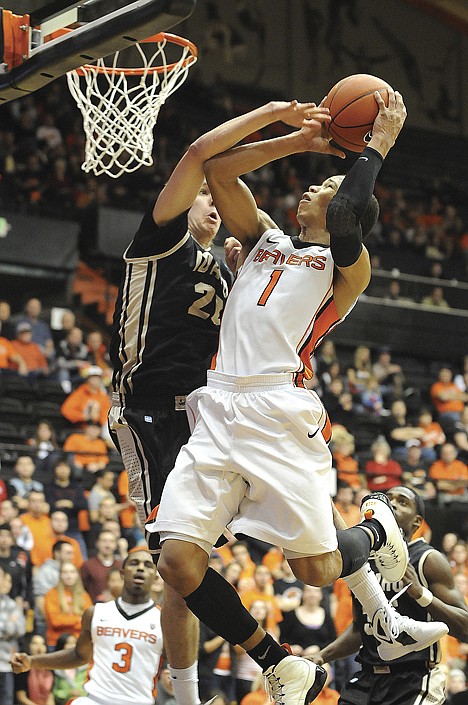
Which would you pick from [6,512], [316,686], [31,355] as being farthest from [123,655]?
[31,355]

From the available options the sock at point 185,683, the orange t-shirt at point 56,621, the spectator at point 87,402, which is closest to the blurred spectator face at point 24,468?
the orange t-shirt at point 56,621

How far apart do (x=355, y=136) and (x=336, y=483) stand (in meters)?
7.65

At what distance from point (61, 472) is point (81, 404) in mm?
1817

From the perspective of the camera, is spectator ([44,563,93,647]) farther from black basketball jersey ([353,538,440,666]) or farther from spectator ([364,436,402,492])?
spectator ([364,436,402,492])

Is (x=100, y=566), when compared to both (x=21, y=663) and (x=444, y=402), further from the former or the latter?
(x=444, y=402)

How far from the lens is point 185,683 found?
5.55m

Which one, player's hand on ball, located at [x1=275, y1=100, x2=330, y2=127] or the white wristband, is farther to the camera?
the white wristband

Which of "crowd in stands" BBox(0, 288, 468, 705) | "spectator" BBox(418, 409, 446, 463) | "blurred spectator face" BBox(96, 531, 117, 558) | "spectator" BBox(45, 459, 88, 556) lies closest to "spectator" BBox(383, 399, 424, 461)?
"crowd in stands" BBox(0, 288, 468, 705)

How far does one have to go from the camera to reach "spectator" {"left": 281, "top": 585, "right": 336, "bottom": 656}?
9773mm

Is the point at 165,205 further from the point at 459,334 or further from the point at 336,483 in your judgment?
the point at 459,334

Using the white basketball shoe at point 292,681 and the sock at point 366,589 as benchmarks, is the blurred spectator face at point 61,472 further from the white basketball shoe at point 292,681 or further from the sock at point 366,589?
the white basketball shoe at point 292,681

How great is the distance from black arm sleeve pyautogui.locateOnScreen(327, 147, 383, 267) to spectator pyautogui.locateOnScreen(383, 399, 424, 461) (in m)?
10.5

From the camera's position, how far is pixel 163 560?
15.4ft

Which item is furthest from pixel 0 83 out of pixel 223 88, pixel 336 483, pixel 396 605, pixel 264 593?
pixel 223 88
